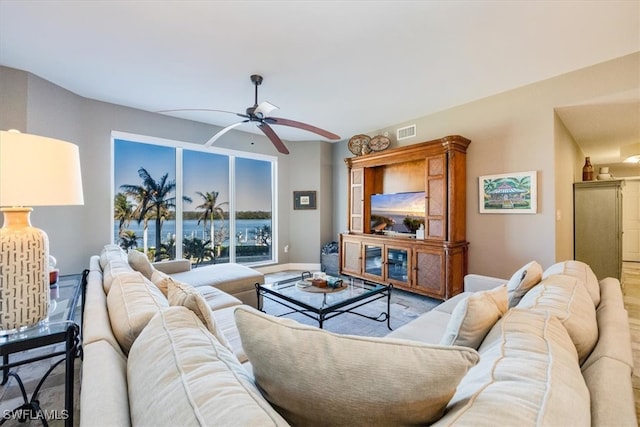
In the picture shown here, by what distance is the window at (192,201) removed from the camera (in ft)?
12.9

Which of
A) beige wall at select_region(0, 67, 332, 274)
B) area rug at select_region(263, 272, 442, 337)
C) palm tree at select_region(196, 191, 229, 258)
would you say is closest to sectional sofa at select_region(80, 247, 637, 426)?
area rug at select_region(263, 272, 442, 337)

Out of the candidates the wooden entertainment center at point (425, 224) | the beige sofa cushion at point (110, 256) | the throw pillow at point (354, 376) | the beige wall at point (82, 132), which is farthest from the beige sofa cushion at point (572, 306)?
the beige wall at point (82, 132)

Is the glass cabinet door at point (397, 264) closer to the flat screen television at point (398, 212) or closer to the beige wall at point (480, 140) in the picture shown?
the flat screen television at point (398, 212)

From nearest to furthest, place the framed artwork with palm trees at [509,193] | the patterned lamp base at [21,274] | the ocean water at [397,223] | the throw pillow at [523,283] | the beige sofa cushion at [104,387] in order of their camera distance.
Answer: the beige sofa cushion at [104,387] → the patterned lamp base at [21,274] → the throw pillow at [523,283] → the framed artwork with palm trees at [509,193] → the ocean water at [397,223]

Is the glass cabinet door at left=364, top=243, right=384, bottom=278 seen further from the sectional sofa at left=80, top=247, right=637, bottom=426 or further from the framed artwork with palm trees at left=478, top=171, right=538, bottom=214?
the sectional sofa at left=80, top=247, right=637, bottom=426

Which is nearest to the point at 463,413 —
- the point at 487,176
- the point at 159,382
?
the point at 159,382

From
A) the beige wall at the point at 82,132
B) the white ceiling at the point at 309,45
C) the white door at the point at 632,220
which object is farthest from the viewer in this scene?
the white door at the point at 632,220

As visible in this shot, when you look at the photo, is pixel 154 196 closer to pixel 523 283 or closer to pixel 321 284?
pixel 321 284

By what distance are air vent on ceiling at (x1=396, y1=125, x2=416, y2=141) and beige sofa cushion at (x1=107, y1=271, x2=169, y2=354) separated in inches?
158

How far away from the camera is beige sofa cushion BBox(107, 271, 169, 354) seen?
1048mm

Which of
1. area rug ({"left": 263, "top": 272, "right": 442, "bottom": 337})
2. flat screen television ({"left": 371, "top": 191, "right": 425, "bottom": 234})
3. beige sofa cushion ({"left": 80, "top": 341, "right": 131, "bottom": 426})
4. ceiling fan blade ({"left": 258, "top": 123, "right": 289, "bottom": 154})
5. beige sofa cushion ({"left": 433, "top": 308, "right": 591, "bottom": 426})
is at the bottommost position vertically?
area rug ({"left": 263, "top": 272, "right": 442, "bottom": 337})

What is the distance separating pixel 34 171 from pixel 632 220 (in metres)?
9.62

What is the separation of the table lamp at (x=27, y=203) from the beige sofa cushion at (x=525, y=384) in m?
1.75

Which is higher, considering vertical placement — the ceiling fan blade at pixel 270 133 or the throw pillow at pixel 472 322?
the ceiling fan blade at pixel 270 133
